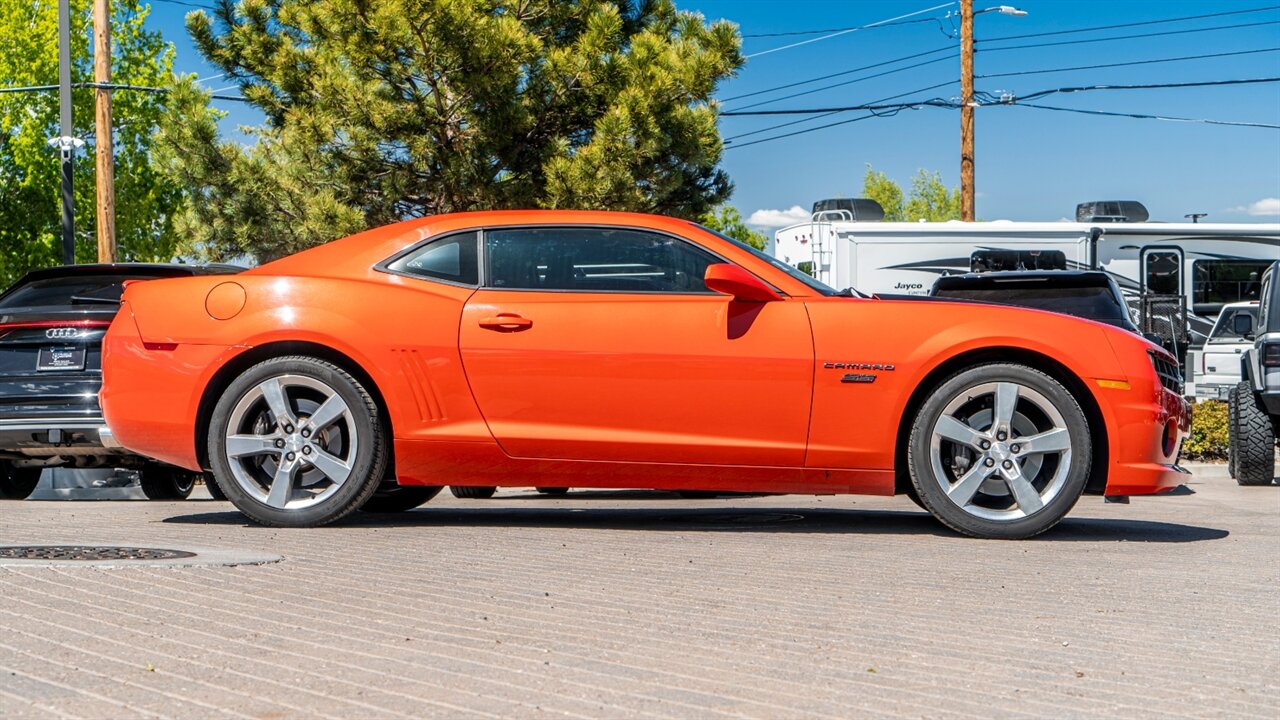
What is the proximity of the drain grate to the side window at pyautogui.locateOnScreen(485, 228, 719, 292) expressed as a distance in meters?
1.94

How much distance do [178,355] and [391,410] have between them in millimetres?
1053

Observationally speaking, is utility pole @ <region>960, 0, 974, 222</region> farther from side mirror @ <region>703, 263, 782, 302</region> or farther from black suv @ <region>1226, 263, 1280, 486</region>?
side mirror @ <region>703, 263, 782, 302</region>

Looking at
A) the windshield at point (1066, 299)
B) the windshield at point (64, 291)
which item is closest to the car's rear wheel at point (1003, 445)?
the windshield at point (1066, 299)

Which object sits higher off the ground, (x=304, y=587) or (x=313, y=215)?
(x=313, y=215)

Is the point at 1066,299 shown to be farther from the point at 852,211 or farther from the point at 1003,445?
the point at 852,211

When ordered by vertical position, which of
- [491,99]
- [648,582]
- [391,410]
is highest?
[491,99]

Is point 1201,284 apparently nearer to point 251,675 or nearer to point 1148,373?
point 1148,373

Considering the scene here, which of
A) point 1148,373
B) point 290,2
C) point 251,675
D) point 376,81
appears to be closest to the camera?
point 251,675

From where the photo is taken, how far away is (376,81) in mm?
17297

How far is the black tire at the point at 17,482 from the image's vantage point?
424 inches

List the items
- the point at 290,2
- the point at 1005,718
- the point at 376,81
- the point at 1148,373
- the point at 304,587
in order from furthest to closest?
1. the point at 290,2
2. the point at 376,81
3. the point at 1148,373
4. the point at 304,587
5. the point at 1005,718

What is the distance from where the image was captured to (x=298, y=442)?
6.96m

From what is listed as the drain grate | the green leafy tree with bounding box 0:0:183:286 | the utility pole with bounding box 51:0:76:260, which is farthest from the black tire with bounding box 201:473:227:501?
the green leafy tree with bounding box 0:0:183:286

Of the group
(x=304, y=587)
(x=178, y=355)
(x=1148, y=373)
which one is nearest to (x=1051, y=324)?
(x=1148, y=373)
